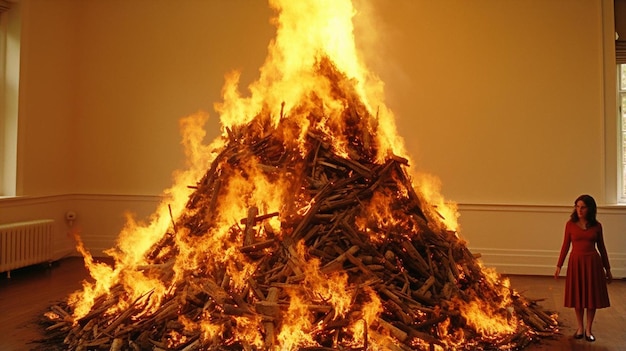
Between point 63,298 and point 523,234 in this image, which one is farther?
point 523,234

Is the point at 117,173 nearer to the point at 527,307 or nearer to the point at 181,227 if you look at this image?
the point at 181,227

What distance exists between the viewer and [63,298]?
5.37 m

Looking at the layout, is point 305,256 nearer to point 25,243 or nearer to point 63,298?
point 63,298

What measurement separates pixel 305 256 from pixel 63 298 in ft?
9.06

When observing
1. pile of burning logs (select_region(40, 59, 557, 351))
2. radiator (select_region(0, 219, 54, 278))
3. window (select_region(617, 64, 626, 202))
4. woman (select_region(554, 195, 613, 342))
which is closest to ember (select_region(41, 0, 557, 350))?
pile of burning logs (select_region(40, 59, 557, 351))

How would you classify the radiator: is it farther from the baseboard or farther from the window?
the window

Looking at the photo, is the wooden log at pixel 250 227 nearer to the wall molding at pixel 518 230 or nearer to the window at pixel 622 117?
the wall molding at pixel 518 230

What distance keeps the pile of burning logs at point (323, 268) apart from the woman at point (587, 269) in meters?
0.37

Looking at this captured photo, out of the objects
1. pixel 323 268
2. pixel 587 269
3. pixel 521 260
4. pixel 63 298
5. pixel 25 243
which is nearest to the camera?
pixel 323 268

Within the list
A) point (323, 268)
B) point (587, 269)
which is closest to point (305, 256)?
point (323, 268)

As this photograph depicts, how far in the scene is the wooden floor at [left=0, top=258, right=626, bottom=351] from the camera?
164 inches

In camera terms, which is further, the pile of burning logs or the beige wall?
the beige wall

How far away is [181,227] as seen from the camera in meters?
4.84

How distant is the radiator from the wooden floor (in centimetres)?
18
